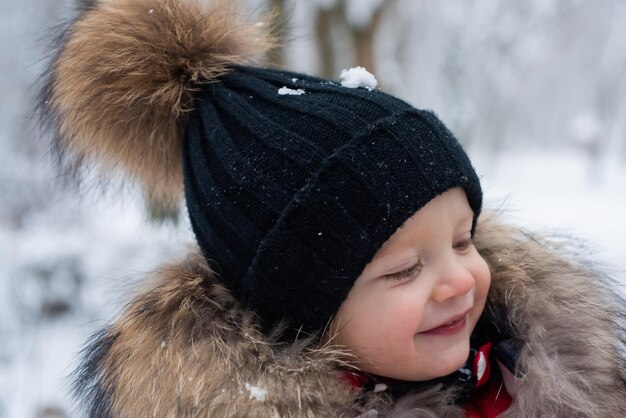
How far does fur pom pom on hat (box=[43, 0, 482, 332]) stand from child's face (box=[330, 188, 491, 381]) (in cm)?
3

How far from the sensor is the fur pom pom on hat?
115 centimetres

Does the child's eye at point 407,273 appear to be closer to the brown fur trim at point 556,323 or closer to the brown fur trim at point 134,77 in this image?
the brown fur trim at point 556,323

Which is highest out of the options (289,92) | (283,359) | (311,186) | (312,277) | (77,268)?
(289,92)

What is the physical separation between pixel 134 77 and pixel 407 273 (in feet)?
2.36

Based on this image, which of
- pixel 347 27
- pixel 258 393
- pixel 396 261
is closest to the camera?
pixel 258 393

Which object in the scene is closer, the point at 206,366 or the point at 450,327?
the point at 206,366

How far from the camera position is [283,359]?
112cm

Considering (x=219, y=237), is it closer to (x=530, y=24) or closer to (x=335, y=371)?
(x=335, y=371)

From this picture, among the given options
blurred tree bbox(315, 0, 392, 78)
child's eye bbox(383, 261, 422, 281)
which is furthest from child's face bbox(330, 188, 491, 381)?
blurred tree bbox(315, 0, 392, 78)

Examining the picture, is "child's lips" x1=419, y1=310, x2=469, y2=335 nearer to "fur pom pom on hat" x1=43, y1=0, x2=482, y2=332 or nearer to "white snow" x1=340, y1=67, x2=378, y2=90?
"fur pom pom on hat" x1=43, y1=0, x2=482, y2=332

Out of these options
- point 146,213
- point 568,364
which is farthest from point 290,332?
point 146,213

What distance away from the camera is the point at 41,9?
361 inches

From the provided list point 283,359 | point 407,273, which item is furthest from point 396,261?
point 283,359

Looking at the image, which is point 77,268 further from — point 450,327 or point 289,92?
point 450,327
